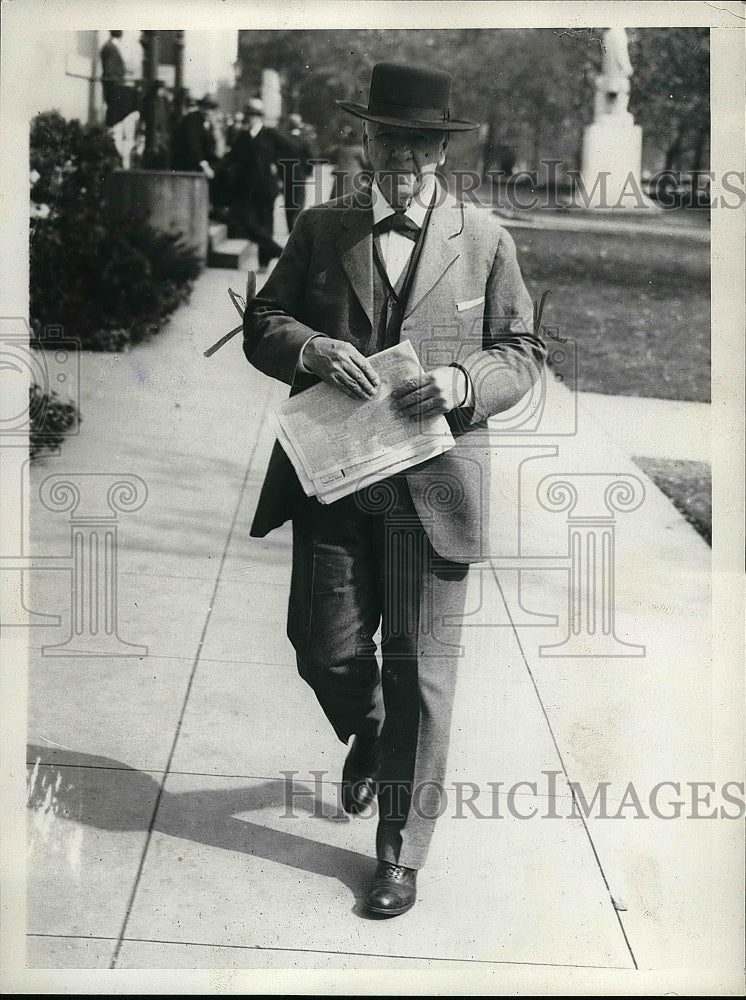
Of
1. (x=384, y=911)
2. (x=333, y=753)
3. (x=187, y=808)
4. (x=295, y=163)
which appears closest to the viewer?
(x=384, y=911)

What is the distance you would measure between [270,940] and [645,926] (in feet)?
3.68

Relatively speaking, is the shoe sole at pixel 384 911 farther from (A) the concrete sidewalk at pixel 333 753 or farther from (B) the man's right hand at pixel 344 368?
(B) the man's right hand at pixel 344 368

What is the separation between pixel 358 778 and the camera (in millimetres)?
4406

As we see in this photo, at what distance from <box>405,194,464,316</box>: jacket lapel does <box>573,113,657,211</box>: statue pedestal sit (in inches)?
19.2

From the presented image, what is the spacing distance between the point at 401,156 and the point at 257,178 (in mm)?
980

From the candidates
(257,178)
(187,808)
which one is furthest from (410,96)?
(187,808)

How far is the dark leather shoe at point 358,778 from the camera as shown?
14.4ft

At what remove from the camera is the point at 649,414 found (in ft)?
15.6

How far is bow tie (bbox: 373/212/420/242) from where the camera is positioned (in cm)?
392

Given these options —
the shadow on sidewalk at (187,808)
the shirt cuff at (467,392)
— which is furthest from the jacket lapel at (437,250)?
the shadow on sidewalk at (187,808)

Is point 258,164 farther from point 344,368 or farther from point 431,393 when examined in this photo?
point 431,393

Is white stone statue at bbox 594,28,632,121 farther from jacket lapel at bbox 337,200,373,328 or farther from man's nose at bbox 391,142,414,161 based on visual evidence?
jacket lapel at bbox 337,200,373,328

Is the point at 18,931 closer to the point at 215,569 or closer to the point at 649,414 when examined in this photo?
the point at 215,569

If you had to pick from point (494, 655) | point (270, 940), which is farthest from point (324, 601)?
point (270, 940)
